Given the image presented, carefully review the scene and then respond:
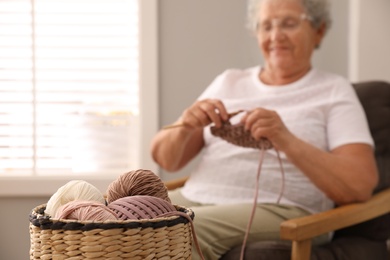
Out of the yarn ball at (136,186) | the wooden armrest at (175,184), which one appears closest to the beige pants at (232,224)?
the wooden armrest at (175,184)

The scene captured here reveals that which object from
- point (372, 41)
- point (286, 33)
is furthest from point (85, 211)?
point (372, 41)

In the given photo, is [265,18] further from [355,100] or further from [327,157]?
[327,157]

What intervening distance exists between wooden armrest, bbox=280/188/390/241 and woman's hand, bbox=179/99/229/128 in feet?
1.18

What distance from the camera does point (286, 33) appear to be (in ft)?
7.04

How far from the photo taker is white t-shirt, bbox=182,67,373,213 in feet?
6.50

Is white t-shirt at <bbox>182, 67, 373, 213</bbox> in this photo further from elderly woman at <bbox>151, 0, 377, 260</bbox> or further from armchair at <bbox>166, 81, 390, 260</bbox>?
armchair at <bbox>166, 81, 390, 260</bbox>

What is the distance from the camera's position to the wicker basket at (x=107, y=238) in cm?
93

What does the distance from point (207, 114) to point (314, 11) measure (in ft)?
1.74

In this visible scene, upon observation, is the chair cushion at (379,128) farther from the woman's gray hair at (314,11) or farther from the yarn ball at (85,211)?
the yarn ball at (85,211)

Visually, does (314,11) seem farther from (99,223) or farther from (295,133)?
(99,223)

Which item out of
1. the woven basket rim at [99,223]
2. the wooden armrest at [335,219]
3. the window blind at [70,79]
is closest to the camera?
the woven basket rim at [99,223]

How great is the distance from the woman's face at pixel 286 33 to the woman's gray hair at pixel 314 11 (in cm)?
2

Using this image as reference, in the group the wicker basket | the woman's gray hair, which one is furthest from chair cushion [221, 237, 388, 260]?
the wicker basket

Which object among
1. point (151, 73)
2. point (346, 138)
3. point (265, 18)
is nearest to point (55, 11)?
point (151, 73)
